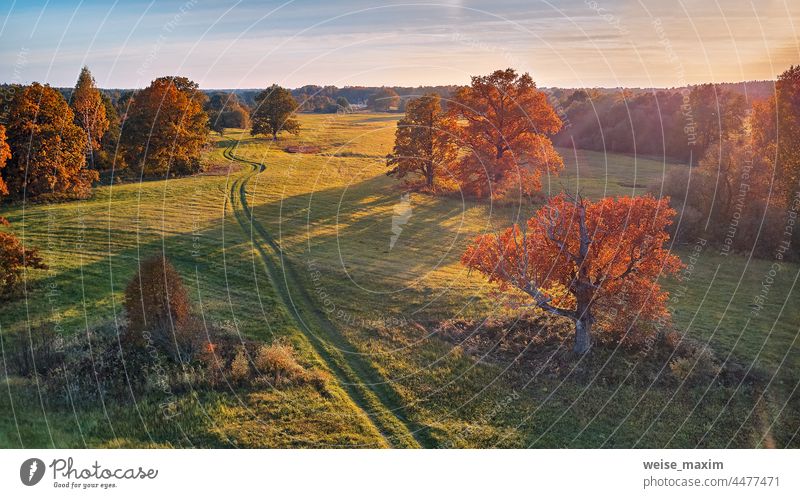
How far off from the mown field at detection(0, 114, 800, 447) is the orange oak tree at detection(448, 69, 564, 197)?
15.3 ft

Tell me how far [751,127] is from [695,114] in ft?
134

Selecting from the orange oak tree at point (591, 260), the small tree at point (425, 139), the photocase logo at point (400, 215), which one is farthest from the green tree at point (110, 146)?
the orange oak tree at point (591, 260)

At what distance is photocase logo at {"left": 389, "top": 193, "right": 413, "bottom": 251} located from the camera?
154 feet

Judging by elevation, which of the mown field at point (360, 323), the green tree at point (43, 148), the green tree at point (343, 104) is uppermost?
the green tree at point (343, 104)

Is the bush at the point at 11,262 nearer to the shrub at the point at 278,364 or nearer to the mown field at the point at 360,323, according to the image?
the mown field at the point at 360,323

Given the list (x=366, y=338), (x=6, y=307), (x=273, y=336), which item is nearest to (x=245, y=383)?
(x=273, y=336)

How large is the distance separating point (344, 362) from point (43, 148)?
3984 cm

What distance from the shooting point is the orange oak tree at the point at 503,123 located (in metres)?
55.9

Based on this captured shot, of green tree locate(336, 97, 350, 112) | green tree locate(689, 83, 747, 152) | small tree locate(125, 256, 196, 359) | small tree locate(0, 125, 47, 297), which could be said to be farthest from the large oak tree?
green tree locate(689, 83, 747, 152)

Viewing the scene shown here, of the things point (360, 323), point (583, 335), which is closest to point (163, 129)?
point (360, 323)

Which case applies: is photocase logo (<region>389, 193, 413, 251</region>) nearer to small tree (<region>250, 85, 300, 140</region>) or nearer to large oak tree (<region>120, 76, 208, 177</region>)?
large oak tree (<region>120, 76, 208, 177</region>)

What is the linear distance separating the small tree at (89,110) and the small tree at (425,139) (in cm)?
3007

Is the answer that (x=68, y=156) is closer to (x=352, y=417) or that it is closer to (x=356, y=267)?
(x=356, y=267)

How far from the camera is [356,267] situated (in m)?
38.2
